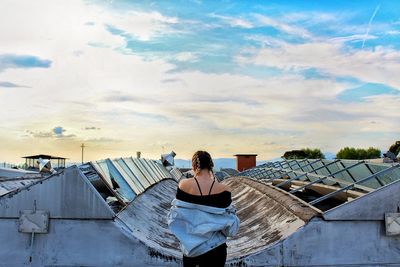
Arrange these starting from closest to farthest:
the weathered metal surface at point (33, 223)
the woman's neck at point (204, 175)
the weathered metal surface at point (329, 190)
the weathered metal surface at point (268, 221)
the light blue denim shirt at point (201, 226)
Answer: the light blue denim shirt at point (201, 226) < the woman's neck at point (204, 175) < the weathered metal surface at point (33, 223) < the weathered metal surface at point (268, 221) < the weathered metal surface at point (329, 190)

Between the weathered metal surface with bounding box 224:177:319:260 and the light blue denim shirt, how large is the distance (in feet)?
9.98

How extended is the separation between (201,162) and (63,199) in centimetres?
384

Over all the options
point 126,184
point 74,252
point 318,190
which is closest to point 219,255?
point 74,252

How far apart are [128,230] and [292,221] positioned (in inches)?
127

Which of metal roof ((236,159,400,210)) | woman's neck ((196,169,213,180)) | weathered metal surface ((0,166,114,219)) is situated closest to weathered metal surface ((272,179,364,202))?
metal roof ((236,159,400,210))

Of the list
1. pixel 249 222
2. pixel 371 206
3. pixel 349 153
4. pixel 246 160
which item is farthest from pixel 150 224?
pixel 349 153

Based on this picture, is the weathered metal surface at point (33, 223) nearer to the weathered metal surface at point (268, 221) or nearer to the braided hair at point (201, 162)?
the weathered metal surface at point (268, 221)

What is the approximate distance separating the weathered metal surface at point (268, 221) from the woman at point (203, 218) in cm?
304

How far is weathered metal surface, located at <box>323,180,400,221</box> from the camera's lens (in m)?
8.87

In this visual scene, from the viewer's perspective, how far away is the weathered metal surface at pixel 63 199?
8867 mm

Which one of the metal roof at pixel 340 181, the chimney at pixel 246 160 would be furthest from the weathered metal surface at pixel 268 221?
the chimney at pixel 246 160

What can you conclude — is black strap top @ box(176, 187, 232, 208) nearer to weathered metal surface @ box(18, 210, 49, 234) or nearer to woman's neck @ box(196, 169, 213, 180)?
woman's neck @ box(196, 169, 213, 180)

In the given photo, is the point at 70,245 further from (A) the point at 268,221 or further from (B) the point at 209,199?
(A) the point at 268,221

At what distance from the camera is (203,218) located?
601cm
